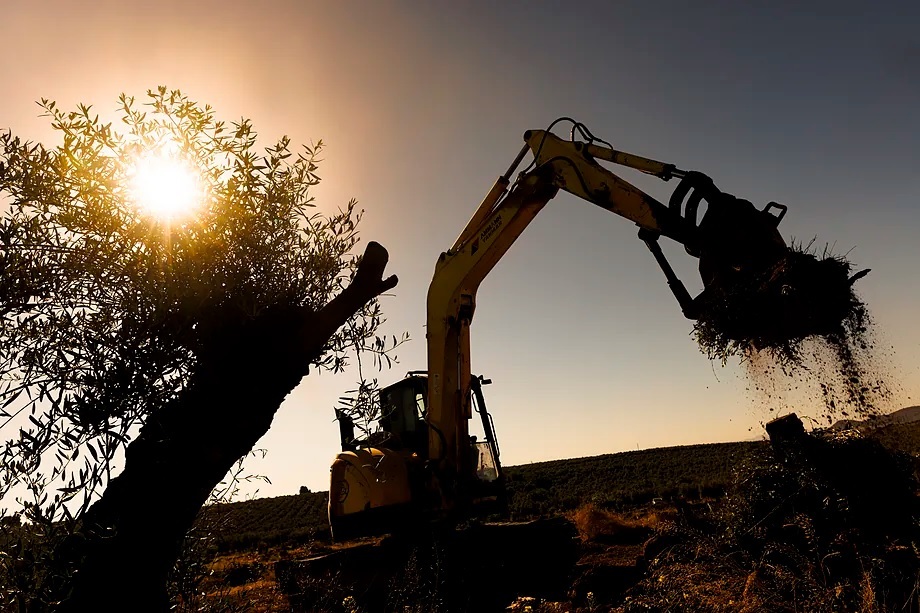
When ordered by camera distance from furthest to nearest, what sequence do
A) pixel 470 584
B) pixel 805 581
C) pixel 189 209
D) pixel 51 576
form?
pixel 470 584 → pixel 805 581 → pixel 189 209 → pixel 51 576

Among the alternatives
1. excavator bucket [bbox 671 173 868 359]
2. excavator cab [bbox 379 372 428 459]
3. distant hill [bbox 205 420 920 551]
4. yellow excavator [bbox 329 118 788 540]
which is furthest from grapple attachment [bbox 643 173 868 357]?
excavator cab [bbox 379 372 428 459]

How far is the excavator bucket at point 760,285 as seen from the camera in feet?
21.7

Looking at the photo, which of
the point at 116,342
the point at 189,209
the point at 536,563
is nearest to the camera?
Result: the point at 116,342

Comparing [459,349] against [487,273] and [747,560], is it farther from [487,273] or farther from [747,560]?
[747,560]

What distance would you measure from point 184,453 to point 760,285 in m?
6.48

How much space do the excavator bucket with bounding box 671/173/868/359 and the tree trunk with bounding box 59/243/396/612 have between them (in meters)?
4.77

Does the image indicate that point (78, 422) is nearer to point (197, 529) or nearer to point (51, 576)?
point (51, 576)

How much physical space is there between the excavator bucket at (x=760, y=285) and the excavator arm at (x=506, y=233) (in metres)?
0.22

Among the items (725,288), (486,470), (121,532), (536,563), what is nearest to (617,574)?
(536,563)

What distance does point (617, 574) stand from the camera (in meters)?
9.86

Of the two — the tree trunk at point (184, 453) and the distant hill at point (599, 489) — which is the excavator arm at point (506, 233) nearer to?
the distant hill at point (599, 489)

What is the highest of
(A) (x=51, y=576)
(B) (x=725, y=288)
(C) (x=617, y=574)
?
(B) (x=725, y=288)

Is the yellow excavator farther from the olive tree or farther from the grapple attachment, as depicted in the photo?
the olive tree

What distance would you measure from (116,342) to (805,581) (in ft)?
24.8
